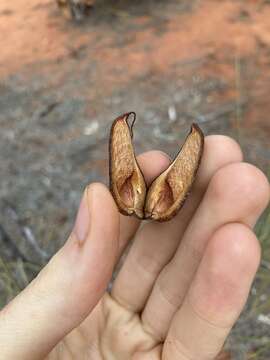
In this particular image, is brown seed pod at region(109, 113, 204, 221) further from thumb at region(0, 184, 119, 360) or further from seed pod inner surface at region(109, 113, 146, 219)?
thumb at region(0, 184, 119, 360)

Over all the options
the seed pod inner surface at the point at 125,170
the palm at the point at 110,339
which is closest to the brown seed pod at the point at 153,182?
the seed pod inner surface at the point at 125,170

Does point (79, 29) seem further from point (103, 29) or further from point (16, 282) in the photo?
point (16, 282)

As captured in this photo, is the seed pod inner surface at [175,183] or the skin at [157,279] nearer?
the skin at [157,279]

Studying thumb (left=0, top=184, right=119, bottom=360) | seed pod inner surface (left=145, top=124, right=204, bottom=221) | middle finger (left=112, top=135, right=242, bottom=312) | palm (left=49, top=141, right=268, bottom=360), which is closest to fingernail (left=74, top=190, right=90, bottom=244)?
thumb (left=0, top=184, right=119, bottom=360)

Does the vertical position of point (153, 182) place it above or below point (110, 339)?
above

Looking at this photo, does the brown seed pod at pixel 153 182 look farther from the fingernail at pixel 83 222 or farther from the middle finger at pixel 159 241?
the fingernail at pixel 83 222

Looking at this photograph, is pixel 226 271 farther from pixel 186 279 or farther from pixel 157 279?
pixel 157 279

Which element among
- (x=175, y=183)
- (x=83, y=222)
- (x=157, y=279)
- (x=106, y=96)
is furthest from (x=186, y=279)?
(x=106, y=96)
